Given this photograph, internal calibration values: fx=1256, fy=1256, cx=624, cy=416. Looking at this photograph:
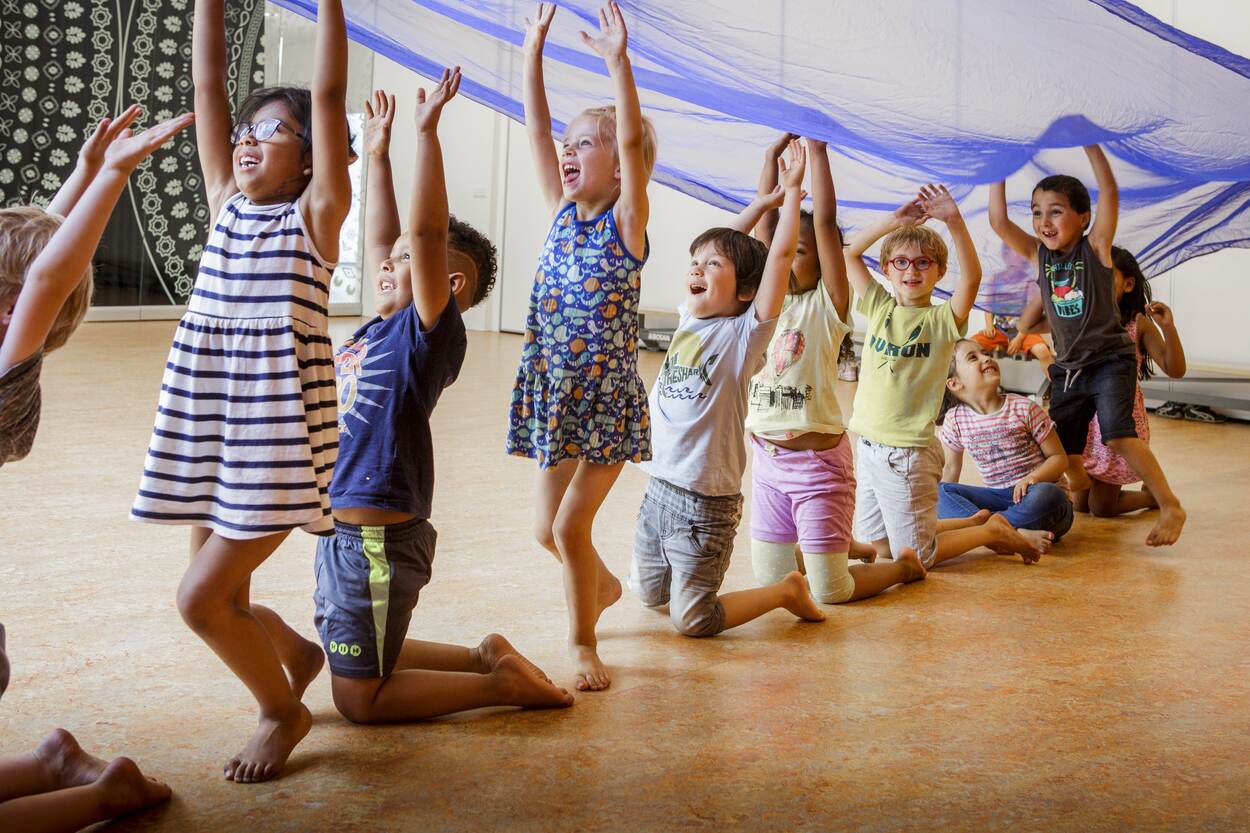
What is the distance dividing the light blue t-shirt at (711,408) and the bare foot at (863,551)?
750 millimetres

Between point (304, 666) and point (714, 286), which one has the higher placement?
point (714, 286)

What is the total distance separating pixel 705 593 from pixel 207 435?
46.7 inches

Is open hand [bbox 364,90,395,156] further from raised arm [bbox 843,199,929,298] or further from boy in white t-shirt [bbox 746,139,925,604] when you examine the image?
raised arm [bbox 843,199,929,298]

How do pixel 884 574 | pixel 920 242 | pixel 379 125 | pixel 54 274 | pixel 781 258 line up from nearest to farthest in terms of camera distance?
pixel 54 274 → pixel 379 125 → pixel 781 258 → pixel 884 574 → pixel 920 242

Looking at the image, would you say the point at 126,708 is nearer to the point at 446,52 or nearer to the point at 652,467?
the point at 652,467

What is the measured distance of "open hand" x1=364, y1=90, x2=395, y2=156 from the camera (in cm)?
200

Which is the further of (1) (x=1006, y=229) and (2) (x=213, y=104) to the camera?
(1) (x=1006, y=229)

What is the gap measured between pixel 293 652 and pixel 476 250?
0.78 m

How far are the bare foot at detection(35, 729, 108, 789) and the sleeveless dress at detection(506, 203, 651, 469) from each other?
36.4 inches

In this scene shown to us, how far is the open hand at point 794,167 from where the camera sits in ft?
8.52

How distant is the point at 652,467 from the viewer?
2676 mm

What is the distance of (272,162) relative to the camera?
5.94 ft

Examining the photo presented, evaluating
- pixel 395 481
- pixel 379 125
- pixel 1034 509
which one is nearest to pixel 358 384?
pixel 395 481

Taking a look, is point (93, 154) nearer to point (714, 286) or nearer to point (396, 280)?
point (396, 280)
